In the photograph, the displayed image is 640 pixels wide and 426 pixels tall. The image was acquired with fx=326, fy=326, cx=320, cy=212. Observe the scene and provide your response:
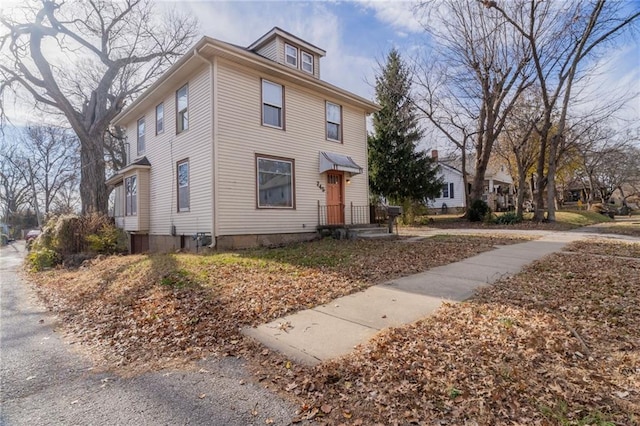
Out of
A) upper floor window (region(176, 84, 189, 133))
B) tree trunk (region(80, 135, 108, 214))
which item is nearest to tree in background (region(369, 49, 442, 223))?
upper floor window (region(176, 84, 189, 133))

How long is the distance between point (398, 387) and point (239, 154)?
8.80 meters

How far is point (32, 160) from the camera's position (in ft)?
126

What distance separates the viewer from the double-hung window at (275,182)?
1074cm

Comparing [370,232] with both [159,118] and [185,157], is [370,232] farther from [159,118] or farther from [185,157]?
[159,118]

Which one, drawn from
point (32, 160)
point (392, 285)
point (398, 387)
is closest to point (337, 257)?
point (392, 285)

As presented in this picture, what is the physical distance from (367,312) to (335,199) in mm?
8650

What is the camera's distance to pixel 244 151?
34.0 feet

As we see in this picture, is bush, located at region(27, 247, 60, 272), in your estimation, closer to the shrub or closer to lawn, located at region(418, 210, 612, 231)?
the shrub

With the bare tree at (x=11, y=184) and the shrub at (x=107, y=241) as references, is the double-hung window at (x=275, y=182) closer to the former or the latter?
the shrub at (x=107, y=241)

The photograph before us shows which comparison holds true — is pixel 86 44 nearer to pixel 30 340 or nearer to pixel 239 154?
pixel 239 154

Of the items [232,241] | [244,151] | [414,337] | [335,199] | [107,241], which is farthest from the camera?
[335,199]

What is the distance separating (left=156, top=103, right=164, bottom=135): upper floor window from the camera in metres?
12.9

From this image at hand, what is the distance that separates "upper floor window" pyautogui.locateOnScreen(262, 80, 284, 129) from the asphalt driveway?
28.5ft

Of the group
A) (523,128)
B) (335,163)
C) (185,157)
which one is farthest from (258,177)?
(523,128)
